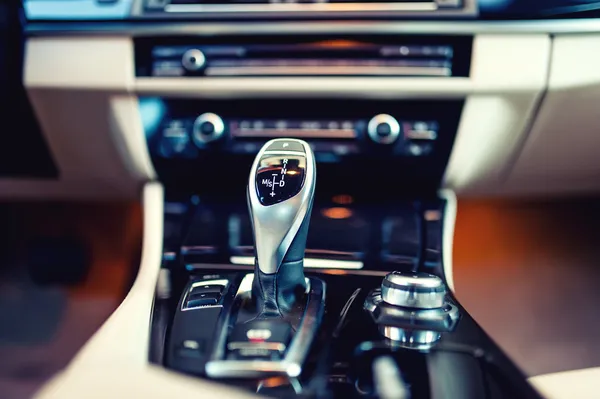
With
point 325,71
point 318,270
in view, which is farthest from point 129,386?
point 325,71

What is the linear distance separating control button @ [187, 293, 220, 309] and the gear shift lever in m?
0.04

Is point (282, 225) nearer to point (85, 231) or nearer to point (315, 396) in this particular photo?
point (315, 396)

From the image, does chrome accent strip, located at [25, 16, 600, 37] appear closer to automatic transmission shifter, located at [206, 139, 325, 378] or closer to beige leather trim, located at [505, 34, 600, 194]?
beige leather trim, located at [505, 34, 600, 194]

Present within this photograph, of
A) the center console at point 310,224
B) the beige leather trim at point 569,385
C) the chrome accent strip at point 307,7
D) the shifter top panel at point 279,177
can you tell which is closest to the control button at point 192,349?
the center console at point 310,224

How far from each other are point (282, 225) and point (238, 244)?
209mm

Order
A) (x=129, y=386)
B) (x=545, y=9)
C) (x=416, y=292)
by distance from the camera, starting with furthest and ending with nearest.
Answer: (x=545, y=9) < (x=416, y=292) < (x=129, y=386)

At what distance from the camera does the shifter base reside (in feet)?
1.46

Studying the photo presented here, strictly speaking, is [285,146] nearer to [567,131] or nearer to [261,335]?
[261,335]

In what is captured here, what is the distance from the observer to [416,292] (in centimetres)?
52

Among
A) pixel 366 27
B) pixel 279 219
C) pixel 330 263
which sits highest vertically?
pixel 366 27

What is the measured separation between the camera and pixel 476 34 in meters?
0.66

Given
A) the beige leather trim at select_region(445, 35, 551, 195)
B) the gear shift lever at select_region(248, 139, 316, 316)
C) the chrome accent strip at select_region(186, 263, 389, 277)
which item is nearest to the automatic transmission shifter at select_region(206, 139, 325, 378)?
the gear shift lever at select_region(248, 139, 316, 316)

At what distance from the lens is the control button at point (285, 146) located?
1.84 ft

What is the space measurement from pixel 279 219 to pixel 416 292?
136mm
